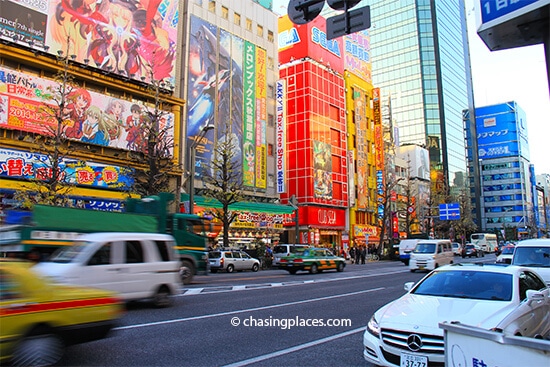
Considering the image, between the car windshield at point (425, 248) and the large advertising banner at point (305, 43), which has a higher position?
the large advertising banner at point (305, 43)

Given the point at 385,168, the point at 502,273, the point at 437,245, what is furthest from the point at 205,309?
the point at 385,168

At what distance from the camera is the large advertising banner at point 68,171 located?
2452 centimetres

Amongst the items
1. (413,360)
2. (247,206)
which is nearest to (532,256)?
(413,360)

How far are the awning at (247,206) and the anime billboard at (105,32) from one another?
960 cm

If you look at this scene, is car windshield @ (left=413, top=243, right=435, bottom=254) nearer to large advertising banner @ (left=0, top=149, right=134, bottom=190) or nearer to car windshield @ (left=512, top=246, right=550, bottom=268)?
car windshield @ (left=512, top=246, right=550, bottom=268)

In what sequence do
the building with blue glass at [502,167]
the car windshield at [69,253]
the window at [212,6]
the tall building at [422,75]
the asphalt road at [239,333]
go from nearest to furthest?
the asphalt road at [239,333]
the car windshield at [69,253]
the window at [212,6]
the tall building at [422,75]
the building with blue glass at [502,167]

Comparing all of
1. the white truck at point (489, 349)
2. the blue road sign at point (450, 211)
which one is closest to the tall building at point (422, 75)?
the blue road sign at point (450, 211)

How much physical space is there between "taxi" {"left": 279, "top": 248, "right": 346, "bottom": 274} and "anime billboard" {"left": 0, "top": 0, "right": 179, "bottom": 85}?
1795cm

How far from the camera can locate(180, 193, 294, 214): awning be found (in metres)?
33.9

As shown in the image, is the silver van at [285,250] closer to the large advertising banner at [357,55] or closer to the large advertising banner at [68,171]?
the large advertising banner at [68,171]

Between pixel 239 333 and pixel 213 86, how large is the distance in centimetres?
3253

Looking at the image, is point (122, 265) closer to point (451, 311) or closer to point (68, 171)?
point (451, 311)

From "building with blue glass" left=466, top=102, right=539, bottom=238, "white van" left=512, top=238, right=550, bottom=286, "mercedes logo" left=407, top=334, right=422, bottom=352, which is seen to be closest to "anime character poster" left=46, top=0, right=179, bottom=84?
"white van" left=512, top=238, right=550, bottom=286

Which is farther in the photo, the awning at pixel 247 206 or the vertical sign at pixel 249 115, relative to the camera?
the vertical sign at pixel 249 115
